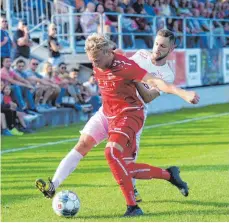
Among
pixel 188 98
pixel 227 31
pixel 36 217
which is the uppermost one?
pixel 188 98

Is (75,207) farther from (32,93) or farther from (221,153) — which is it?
(32,93)

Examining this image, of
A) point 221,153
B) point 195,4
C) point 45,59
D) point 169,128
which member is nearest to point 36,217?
point 221,153

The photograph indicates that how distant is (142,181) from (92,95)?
11456 millimetres

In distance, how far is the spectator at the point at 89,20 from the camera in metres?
23.4

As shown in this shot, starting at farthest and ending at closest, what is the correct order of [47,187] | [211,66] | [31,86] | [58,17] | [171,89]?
[211,66] → [58,17] → [31,86] → [47,187] → [171,89]

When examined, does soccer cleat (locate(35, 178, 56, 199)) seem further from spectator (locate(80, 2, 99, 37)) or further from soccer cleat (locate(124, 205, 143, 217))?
spectator (locate(80, 2, 99, 37))

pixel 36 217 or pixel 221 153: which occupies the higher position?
pixel 36 217

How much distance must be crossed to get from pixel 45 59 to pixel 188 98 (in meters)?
16.9

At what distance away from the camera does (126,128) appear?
8219 mm

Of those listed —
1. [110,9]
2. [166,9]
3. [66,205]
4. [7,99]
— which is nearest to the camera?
[66,205]

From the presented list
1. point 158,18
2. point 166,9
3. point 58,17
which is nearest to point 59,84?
point 58,17

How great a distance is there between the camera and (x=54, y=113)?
64.6ft

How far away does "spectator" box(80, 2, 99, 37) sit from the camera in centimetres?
2339

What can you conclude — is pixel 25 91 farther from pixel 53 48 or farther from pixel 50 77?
pixel 53 48
